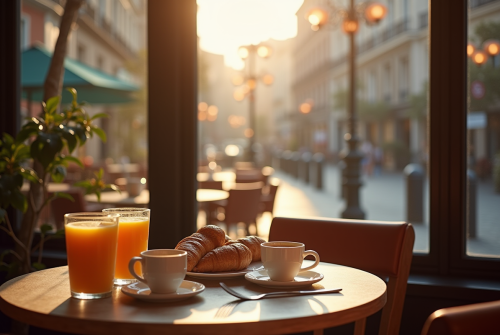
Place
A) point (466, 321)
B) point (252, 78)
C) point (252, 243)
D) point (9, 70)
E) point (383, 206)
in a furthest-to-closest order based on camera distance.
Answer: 1. point (252, 78)
2. point (383, 206)
3. point (9, 70)
4. point (252, 243)
5. point (466, 321)

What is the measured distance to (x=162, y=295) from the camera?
1.15 metres

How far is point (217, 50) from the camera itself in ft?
18.3

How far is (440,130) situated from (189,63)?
126 centimetres

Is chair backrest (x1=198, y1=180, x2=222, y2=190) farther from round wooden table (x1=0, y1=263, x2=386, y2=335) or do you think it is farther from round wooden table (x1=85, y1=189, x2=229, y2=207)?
round wooden table (x1=0, y1=263, x2=386, y2=335)

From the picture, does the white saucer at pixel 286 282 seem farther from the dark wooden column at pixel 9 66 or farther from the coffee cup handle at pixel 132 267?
the dark wooden column at pixel 9 66

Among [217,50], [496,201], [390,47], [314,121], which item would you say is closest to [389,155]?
[390,47]

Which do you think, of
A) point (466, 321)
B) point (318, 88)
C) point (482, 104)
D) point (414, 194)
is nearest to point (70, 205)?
point (482, 104)

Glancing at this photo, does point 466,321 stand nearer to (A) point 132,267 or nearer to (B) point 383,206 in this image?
(A) point 132,267

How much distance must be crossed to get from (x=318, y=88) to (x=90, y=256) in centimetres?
3060

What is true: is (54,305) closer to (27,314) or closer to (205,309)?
(27,314)

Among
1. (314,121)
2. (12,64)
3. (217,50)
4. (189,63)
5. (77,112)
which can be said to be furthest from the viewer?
(314,121)

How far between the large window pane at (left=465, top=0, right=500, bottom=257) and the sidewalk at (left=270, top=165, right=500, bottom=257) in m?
0.01

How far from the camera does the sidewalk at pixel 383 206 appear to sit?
2926 millimetres

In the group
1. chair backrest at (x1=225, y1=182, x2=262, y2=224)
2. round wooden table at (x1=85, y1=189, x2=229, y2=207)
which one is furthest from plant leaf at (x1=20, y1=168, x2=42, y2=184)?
chair backrest at (x1=225, y1=182, x2=262, y2=224)
